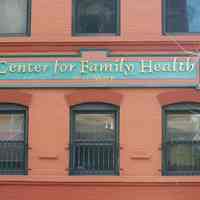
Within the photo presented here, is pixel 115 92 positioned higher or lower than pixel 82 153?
higher

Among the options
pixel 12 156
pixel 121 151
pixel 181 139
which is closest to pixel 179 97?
pixel 181 139

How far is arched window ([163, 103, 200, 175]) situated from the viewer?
52.3 feet

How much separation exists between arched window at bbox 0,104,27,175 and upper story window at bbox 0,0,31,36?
1.75 meters

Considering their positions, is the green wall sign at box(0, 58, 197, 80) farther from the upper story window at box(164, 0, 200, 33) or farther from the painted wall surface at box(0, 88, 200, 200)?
the upper story window at box(164, 0, 200, 33)

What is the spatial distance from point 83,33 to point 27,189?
374cm

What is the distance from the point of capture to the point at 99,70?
53.1 ft

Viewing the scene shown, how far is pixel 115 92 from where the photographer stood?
1612 cm

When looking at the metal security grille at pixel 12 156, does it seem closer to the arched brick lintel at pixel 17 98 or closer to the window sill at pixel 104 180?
the window sill at pixel 104 180

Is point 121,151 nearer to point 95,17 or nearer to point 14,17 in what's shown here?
point 95,17

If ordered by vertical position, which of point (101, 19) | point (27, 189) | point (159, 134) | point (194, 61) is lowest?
point (27, 189)

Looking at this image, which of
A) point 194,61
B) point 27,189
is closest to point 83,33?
point 194,61

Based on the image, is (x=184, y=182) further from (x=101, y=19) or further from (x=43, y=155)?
(x=101, y=19)

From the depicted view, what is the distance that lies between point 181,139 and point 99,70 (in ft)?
7.78

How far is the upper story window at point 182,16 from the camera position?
53.8 ft
